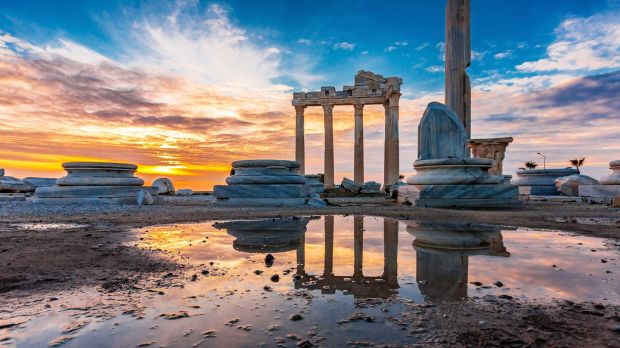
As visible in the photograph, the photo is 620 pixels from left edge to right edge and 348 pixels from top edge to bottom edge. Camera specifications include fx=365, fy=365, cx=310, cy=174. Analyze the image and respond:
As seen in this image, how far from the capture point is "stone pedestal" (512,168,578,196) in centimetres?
1661

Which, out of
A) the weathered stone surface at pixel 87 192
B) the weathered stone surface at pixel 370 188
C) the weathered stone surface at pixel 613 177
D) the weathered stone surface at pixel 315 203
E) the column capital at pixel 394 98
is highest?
the column capital at pixel 394 98

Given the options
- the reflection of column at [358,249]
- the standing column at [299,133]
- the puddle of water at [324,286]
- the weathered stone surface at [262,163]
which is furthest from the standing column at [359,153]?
the puddle of water at [324,286]

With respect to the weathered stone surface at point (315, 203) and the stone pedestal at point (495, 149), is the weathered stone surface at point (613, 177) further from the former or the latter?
the weathered stone surface at point (315, 203)

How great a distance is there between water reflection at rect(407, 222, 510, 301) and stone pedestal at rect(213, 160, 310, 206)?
5.83 metres

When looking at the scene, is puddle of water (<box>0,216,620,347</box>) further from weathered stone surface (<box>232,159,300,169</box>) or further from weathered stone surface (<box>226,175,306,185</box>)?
weathered stone surface (<box>232,159,300,169</box>)

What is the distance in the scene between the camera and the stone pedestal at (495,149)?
20.5m

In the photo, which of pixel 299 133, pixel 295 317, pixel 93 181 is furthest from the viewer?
pixel 299 133

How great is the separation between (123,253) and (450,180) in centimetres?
828

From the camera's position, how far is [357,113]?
33.1 m

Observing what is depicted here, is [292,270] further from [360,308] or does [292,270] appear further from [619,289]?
[619,289]

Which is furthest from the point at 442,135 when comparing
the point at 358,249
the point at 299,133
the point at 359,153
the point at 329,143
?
the point at 299,133

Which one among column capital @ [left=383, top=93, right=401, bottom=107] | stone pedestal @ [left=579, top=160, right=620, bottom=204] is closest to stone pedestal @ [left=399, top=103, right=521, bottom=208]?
stone pedestal @ [left=579, top=160, right=620, bottom=204]

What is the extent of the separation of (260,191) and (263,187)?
0.52 ft

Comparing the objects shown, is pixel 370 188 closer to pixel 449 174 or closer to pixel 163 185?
pixel 163 185
